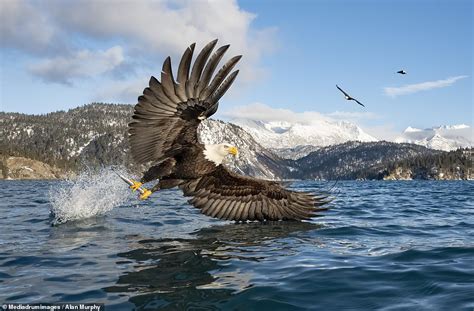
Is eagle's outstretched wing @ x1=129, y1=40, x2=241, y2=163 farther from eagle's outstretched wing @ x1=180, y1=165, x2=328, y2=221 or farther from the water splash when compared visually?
the water splash

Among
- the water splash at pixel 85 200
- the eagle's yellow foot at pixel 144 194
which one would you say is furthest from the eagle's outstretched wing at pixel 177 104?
the water splash at pixel 85 200

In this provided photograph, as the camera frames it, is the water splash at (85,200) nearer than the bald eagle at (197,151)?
No

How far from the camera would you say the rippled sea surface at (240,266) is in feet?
20.1

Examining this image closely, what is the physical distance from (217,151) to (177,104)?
1.89m

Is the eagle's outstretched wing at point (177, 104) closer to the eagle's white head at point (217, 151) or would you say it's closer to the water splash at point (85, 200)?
the eagle's white head at point (217, 151)

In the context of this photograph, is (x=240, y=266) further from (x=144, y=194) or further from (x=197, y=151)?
(x=144, y=194)

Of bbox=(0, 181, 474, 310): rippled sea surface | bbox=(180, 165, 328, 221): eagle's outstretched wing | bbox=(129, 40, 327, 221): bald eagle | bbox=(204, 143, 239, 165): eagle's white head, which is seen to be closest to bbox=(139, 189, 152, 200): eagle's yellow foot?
bbox=(129, 40, 327, 221): bald eagle

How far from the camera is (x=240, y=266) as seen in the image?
8062mm

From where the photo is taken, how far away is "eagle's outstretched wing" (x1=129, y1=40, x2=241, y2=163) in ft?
28.6

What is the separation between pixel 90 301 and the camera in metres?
6.01

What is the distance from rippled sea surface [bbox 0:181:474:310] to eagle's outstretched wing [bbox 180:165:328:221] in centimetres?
38

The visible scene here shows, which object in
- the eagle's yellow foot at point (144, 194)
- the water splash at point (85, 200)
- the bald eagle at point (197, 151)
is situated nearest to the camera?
the bald eagle at point (197, 151)

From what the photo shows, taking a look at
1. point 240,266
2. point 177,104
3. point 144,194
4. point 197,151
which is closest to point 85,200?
point 144,194

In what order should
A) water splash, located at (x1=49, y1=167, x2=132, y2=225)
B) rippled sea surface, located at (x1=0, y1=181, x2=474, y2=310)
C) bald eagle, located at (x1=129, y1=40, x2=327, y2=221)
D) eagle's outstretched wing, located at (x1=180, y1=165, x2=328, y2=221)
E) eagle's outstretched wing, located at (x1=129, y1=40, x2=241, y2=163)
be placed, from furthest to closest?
water splash, located at (x1=49, y1=167, x2=132, y2=225) → eagle's outstretched wing, located at (x1=180, y1=165, x2=328, y2=221) → bald eagle, located at (x1=129, y1=40, x2=327, y2=221) → eagle's outstretched wing, located at (x1=129, y1=40, x2=241, y2=163) → rippled sea surface, located at (x1=0, y1=181, x2=474, y2=310)
